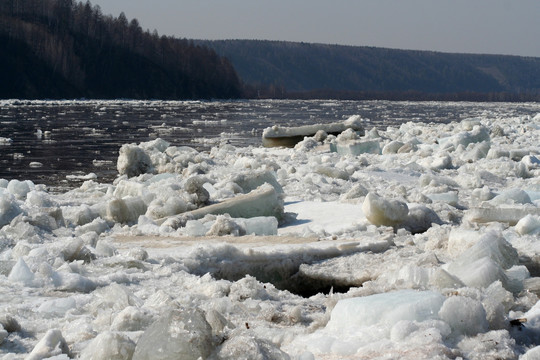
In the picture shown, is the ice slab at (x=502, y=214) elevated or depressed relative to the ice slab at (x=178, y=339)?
depressed

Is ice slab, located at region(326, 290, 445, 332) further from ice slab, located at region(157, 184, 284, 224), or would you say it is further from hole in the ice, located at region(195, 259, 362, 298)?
ice slab, located at region(157, 184, 284, 224)

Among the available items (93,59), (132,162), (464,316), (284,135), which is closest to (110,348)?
(464,316)

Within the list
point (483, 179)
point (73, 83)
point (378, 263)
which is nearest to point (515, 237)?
point (378, 263)

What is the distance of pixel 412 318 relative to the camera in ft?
6.26

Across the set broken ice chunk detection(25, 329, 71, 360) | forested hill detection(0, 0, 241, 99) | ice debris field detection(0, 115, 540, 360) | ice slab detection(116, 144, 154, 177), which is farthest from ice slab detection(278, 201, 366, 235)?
forested hill detection(0, 0, 241, 99)

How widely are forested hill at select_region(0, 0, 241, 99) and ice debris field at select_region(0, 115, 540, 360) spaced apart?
155ft

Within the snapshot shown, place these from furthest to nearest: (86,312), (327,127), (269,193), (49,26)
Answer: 1. (49,26)
2. (327,127)
3. (269,193)
4. (86,312)

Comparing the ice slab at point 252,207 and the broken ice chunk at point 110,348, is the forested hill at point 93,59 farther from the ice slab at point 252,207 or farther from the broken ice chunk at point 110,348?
the broken ice chunk at point 110,348

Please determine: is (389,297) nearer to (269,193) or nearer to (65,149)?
(269,193)

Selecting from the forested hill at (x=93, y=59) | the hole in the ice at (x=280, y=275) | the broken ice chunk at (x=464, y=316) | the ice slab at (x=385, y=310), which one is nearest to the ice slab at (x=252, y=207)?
the hole in the ice at (x=280, y=275)

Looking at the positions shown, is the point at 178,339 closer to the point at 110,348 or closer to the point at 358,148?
the point at 110,348

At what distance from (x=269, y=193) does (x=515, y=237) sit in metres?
1.51

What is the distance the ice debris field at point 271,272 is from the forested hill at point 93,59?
47.4 metres

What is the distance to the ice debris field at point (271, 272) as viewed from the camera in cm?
184
